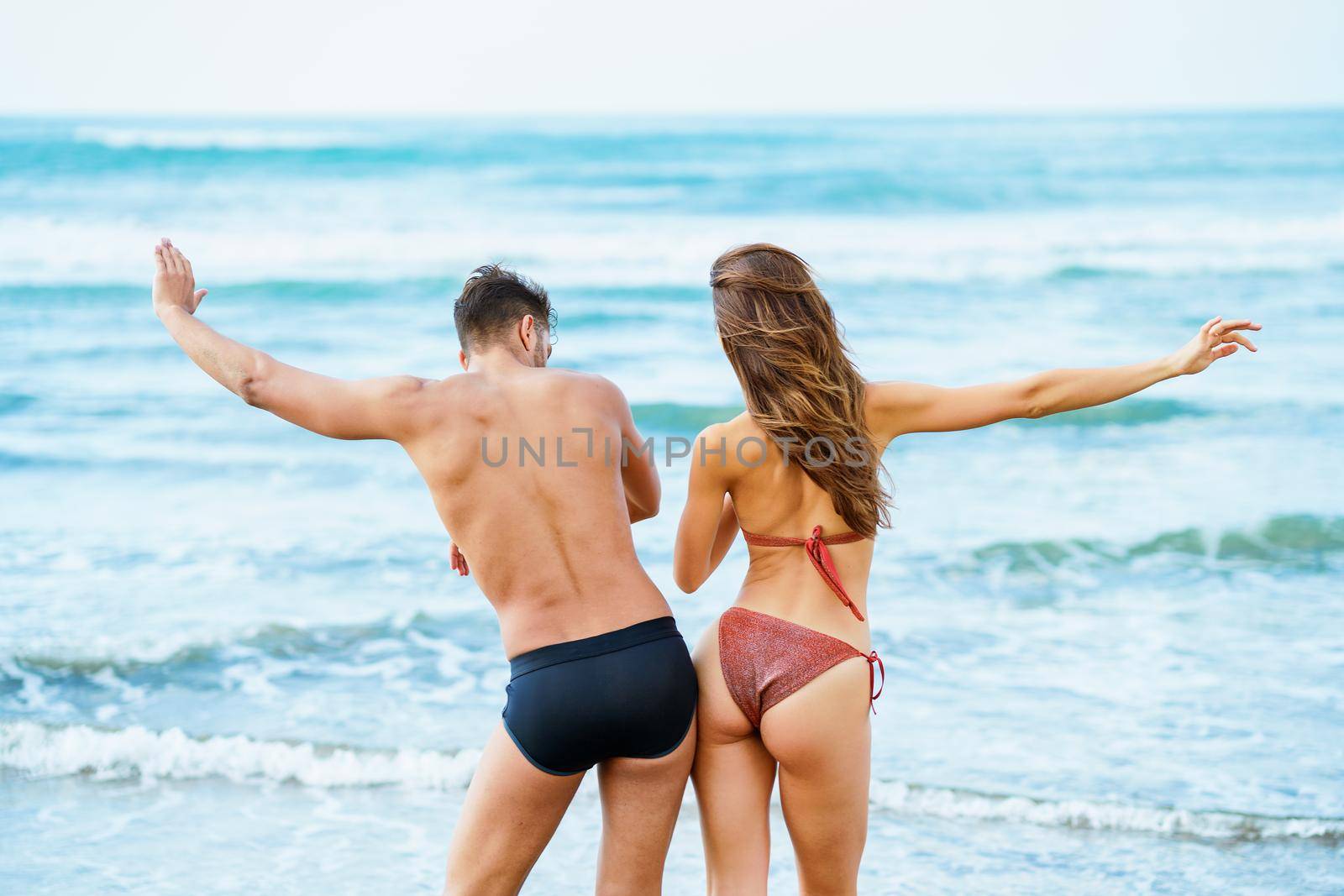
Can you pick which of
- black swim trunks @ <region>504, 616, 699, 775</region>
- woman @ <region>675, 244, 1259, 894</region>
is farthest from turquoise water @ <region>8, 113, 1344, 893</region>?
black swim trunks @ <region>504, 616, 699, 775</region>

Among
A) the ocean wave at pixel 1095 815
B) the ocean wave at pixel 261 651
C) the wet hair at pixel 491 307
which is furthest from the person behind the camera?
the ocean wave at pixel 261 651

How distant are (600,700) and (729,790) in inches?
14.9

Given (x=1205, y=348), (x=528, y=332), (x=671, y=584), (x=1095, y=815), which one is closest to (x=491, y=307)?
(x=528, y=332)

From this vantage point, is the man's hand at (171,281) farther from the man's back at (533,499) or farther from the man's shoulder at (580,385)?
the man's shoulder at (580,385)

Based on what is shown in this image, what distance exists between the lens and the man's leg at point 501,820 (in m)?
2.60

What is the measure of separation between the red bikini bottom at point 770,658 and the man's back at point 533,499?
0.66ft

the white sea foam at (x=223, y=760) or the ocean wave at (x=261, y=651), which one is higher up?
the ocean wave at (x=261, y=651)

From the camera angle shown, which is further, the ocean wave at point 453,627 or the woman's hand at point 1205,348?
the ocean wave at point 453,627

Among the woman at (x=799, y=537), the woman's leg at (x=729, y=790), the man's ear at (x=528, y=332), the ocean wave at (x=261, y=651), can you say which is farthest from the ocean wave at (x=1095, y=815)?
the man's ear at (x=528, y=332)

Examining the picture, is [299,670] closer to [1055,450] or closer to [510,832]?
[510,832]

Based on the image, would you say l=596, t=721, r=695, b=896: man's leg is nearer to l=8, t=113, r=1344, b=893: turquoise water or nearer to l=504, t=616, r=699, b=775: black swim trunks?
l=504, t=616, r=699, b=775: black swim trunks

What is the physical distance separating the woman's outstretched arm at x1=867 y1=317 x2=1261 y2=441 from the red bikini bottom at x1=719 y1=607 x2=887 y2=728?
494mm

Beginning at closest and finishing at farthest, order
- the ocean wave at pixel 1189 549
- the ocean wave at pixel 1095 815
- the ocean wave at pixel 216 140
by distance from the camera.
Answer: the ocean wave at pixel 1095 815 < the ocean wave at pixel 1189 549 < the ocean wave at pixel 216 140

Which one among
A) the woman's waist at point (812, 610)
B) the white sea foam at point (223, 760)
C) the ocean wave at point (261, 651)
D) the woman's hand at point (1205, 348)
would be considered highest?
the woman's hand at point (1205, 348)
